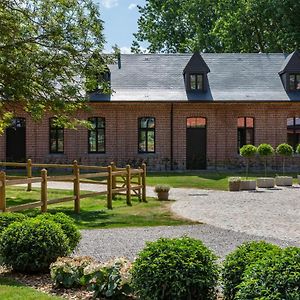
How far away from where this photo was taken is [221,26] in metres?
44.7

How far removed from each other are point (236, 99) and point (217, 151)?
321 centimetres

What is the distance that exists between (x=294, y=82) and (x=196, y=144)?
22.7ft

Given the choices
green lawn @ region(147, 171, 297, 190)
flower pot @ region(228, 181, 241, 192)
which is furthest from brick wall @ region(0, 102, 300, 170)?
flower pot @ region(228, 181, 241, 192)

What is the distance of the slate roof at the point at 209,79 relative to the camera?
3097 centimetres

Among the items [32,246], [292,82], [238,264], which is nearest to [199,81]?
[292,82]

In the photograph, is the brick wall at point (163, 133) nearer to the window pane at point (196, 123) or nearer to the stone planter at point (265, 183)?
the window pane at point (196, 123)

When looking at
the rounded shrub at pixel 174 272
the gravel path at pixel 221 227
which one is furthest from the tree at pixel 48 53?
the rounded shrub at pixel 174 272

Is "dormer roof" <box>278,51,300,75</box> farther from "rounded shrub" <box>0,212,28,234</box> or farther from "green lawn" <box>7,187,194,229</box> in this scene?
"rounded shrub" <box>0,212,28,234</box>

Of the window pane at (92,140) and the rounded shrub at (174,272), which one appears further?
the window pane at (92,140)

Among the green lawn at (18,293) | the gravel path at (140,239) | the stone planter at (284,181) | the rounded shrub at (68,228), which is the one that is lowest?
the gravel path at (140,239)

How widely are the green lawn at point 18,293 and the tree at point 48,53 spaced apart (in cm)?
1065

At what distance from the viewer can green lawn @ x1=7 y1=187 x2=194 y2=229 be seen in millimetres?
12675

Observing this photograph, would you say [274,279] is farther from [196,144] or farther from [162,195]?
[196,144]

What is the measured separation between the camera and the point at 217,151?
103 ft
